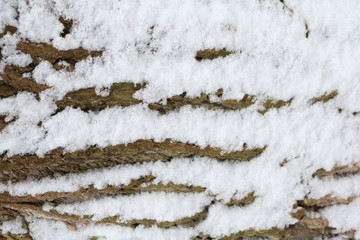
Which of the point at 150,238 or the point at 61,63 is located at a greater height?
the point at 61,63

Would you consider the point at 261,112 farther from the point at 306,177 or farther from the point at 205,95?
the point at 306,177

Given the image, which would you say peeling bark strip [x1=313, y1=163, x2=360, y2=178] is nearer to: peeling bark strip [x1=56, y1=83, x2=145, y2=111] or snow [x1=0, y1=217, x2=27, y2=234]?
peeling bark strip [x1=56, y1=83, x2=145, y2=111]

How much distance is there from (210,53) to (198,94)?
0.77 ft

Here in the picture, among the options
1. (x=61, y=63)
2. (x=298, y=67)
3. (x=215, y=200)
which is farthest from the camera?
(x=215, y=200)

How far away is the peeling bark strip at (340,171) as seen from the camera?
190cm

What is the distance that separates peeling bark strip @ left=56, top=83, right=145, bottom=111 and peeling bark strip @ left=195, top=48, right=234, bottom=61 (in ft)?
1.18

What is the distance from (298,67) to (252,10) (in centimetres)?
42

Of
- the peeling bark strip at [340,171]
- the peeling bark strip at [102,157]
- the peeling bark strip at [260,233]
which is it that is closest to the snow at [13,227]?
the peeling bark strip at [102,157]

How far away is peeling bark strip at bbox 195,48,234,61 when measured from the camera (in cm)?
161

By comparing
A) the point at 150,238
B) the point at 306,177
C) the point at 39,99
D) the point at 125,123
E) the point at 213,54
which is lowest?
the point at 150,238

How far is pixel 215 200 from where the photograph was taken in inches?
72.4

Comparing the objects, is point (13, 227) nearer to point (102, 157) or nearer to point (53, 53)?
point (102, 157)

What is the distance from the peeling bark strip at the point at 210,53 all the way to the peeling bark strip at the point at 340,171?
3.22ft

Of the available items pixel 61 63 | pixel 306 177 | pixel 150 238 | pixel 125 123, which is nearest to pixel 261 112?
pixel 306 177
